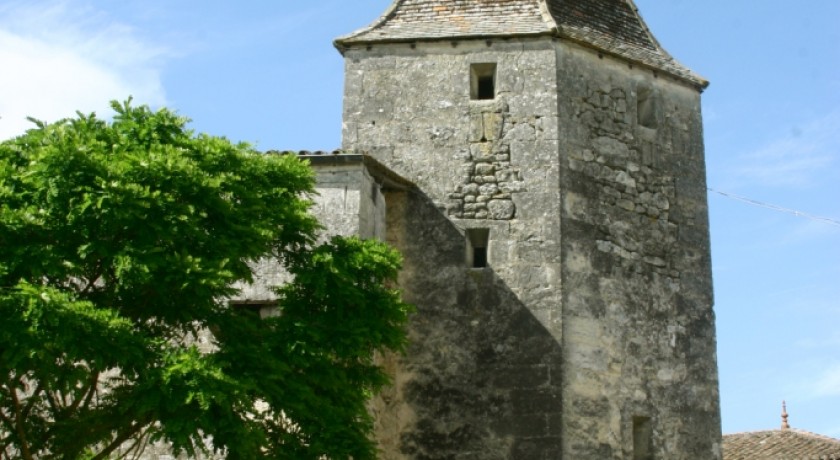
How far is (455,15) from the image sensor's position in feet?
52.2

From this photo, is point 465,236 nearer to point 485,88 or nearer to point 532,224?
point 532,224

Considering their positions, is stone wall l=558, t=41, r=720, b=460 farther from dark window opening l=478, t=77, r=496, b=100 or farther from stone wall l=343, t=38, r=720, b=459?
dark window opening l=478, t=77, r=496, b=100

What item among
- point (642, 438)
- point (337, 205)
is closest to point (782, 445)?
point (642, 438)

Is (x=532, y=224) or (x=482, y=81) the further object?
(x=482, y=81)

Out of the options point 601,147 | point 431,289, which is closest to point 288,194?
point 431,289

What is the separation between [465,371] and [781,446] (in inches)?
435

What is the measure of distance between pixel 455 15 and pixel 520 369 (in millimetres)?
4621

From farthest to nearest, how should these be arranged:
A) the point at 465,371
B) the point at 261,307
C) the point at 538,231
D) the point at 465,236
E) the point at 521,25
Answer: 1. the point at 521,25
2. the point at 465,236
3. the point at 538,231
4. the point at 465,371
5. the point at 261,307

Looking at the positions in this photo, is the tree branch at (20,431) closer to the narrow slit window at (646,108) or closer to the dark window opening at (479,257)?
the dark window opening at (479,257)

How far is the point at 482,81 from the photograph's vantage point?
15.6m

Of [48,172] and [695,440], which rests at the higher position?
[48,172]

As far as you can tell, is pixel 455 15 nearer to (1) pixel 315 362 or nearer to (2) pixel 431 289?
(2) pixel 431 289

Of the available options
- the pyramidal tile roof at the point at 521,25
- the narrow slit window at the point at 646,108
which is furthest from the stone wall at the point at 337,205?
the narrow slit window at the point at 646,108

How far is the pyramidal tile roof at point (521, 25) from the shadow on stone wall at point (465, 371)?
254cm
